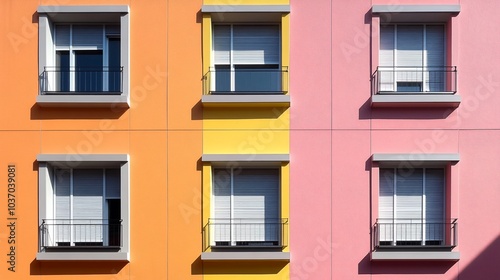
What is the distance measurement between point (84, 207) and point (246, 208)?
3.49 metres

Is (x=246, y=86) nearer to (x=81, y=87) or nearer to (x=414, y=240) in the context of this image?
(x=81, y=87)

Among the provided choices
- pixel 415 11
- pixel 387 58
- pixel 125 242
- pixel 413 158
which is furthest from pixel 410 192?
pixel 125 242

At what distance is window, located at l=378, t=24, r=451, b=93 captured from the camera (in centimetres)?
1157

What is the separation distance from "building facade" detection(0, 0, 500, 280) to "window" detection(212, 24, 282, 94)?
0.16ft

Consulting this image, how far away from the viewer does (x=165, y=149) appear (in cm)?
1138

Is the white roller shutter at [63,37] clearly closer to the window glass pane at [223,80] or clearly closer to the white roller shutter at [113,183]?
the white roller shutter at [113,183]

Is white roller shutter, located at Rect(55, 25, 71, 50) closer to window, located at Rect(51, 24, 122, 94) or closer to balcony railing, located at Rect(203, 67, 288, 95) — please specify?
window, located at Rect(51, 24, 122, 94)

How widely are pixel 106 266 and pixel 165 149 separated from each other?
8.98ft

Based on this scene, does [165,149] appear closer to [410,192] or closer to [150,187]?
[150,187]

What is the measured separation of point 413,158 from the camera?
11.1 metres

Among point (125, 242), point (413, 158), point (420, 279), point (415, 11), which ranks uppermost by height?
point (415, 11)

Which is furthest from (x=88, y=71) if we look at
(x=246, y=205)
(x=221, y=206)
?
(x=246, y=205)

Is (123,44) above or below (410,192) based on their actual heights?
above

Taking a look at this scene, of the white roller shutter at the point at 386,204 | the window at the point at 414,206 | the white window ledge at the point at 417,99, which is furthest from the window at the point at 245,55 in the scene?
the window at the point at 414,206
